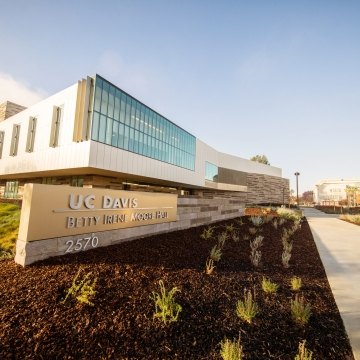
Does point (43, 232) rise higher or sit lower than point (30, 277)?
higher

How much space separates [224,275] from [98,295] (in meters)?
2.76

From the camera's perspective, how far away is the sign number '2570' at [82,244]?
538cm

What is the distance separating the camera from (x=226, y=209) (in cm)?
1486

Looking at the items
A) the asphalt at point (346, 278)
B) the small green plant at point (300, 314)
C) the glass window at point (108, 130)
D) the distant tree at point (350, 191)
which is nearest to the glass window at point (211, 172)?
the glass window at point (108, 130)

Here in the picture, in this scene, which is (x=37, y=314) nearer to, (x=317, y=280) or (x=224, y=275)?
(x=224, y=275)

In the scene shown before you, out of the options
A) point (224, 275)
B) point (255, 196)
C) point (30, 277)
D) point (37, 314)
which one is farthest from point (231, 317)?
point (255, 196)

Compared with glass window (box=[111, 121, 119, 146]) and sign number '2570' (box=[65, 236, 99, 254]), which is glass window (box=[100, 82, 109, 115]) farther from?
sign number '2570' (box=[65, 236, 99, 254])

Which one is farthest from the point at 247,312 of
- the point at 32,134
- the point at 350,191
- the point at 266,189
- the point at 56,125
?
the point at 350,191

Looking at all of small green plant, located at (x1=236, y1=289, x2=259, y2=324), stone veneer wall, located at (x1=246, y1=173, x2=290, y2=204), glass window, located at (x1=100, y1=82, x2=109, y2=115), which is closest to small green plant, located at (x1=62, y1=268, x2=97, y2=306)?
small green plant, located at (x1=236, y1=289, x2=259, y2=324)

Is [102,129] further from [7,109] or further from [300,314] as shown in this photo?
[7,109]

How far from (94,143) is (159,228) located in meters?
10.0

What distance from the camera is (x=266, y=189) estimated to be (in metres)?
53.2

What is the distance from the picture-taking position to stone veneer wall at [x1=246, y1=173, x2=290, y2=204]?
50.4 metres

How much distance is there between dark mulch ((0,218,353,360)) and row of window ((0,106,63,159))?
601 inches
